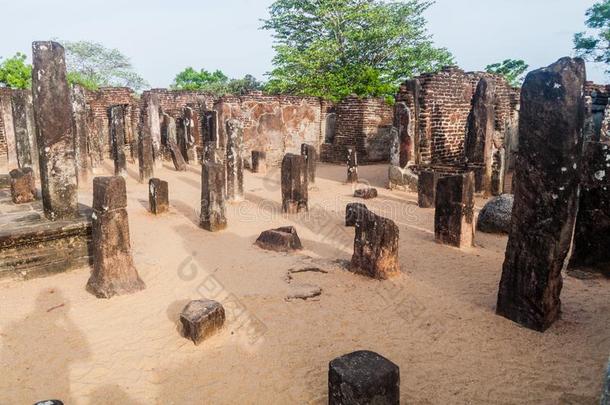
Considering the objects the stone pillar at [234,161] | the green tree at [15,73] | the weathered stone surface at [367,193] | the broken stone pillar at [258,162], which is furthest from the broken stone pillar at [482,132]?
the green tree at [15,73]

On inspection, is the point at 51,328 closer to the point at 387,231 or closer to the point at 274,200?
the point at 387,231

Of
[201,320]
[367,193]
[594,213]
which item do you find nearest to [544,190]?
[594,213]

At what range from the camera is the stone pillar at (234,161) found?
31.7ft

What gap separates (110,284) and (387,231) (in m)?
3.44

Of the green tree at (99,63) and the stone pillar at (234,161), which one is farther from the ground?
the green tree at (99,63)

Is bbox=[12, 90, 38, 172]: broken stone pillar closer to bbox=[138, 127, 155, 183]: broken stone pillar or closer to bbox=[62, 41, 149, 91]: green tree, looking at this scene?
bbox=[138, 127, 155, 183]: broken stone pillar

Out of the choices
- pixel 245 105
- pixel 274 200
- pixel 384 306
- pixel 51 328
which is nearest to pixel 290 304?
pixel 384 306

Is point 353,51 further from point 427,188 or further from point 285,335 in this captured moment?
point 285,335

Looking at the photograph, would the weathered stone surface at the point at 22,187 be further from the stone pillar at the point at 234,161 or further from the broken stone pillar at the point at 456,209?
the broken stone pillar at the point at 456,209

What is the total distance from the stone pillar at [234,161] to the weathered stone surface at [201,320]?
19.1ft

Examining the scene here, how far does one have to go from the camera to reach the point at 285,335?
13.3ft

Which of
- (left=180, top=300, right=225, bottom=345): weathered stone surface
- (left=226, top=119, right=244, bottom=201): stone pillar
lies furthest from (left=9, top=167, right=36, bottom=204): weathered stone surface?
(left=180, top=300, right=225, bottom=345): weathered stone surface

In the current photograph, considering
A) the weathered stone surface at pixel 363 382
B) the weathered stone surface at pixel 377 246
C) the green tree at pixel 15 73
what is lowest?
the weathered stone surface at pixel 363 382

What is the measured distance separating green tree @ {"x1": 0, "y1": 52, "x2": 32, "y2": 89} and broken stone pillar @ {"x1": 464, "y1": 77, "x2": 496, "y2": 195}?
18185mm
